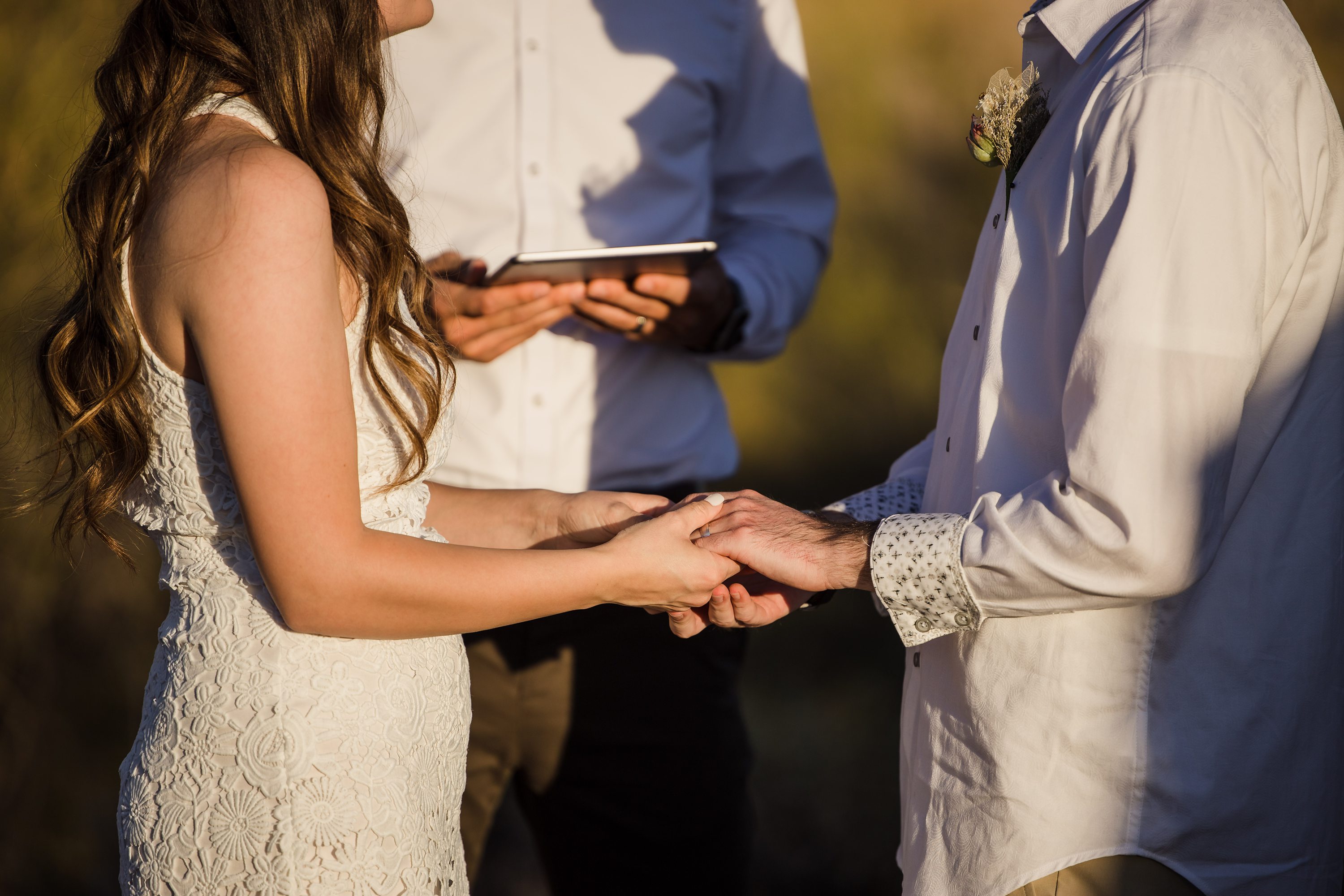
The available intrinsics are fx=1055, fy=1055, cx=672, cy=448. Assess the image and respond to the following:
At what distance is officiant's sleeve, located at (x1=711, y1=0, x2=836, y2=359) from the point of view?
3072mm

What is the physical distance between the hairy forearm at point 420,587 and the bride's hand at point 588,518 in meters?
0.43

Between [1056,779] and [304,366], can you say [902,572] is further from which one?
[304,366]

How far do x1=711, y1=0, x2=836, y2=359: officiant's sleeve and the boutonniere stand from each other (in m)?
1.06

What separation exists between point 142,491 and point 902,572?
50.1 inches

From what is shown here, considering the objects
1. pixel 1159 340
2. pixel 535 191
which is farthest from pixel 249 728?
pixel 535 191

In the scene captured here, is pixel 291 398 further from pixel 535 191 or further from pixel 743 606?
pixel 535 191

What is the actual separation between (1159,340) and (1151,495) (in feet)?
0.75

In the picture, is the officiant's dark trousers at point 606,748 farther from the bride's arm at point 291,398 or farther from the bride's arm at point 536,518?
the bride's arm at point 291,398

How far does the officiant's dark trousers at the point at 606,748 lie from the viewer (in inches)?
108

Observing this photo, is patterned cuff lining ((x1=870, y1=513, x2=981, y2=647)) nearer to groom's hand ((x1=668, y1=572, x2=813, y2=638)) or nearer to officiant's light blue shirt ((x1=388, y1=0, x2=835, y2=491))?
groom's hand ((x1=668, y1=572, x2=813, y2=638))

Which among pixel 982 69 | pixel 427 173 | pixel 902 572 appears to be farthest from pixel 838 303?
pixel 902 572

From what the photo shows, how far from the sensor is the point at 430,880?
5.64 feet

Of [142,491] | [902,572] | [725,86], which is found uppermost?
[725,86]

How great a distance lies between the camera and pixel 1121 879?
5.65 feet
